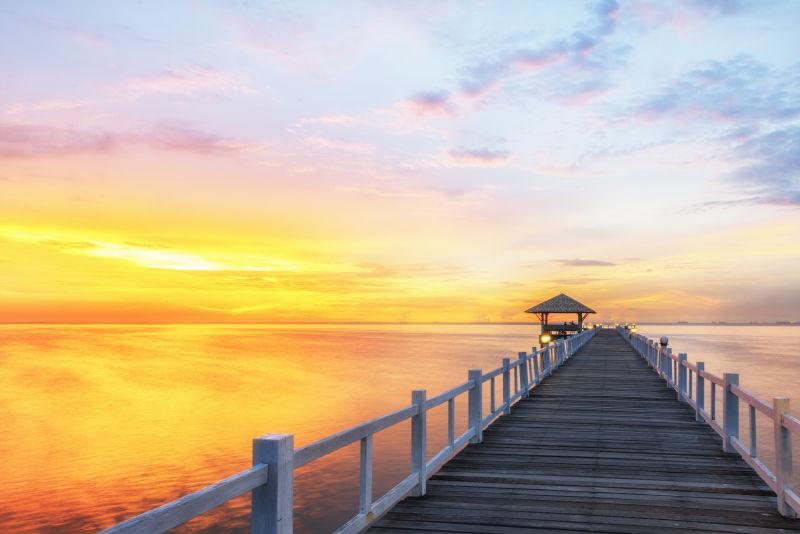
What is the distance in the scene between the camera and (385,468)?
69.1 ft

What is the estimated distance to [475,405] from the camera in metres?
10.2

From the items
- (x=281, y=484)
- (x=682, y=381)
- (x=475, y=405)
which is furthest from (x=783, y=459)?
(x=682, y=381)

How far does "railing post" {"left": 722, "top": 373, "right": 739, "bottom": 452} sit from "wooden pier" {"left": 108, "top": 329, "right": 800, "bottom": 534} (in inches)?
0.8

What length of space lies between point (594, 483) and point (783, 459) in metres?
2.19

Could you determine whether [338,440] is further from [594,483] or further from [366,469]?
[594,483]

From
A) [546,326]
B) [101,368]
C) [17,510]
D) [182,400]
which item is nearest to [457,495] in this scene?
[17,510]

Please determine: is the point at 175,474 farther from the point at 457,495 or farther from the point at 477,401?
the point at 457,495

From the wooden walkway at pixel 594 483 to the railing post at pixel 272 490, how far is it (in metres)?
2.24

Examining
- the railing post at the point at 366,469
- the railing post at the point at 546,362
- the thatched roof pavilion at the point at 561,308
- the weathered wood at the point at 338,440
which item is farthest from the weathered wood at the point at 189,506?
the thatched roof pavilion at the point at 561,308

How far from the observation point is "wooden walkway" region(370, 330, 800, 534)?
625cm

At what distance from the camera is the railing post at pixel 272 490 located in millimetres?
3965

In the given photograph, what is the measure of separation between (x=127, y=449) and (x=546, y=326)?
159ft

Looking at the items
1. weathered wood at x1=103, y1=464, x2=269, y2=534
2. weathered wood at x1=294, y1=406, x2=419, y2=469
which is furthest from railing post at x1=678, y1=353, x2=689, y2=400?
weathered wood at x1=103, y1=464, x2=269, y2=534

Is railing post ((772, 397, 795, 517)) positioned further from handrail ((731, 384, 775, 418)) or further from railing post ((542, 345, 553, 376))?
railing post ((542, 345, 553, 376))
